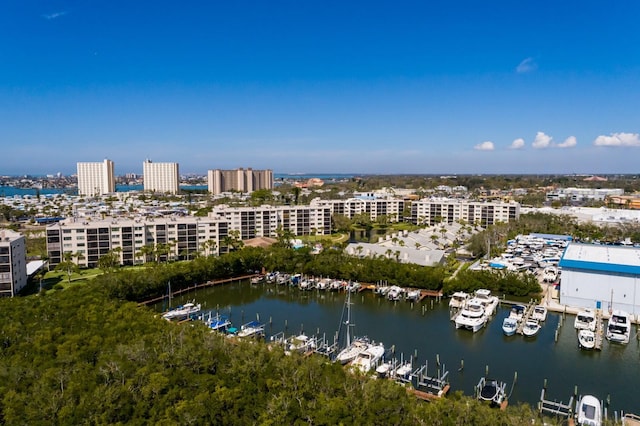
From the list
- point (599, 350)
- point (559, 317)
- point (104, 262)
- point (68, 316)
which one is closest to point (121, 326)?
point (68, 316)

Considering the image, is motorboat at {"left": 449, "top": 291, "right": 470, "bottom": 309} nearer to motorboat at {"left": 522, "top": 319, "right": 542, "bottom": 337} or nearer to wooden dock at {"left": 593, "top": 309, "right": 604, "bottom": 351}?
motorboat at {"left": 522, "top": 319, "right": 542, "bottom": 337}

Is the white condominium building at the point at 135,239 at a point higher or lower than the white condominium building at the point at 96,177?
lower

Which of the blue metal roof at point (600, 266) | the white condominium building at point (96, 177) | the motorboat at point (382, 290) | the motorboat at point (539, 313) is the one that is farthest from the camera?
→ the white condominium building at point (96, 177)

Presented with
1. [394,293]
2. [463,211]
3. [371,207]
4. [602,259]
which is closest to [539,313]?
[602,259]

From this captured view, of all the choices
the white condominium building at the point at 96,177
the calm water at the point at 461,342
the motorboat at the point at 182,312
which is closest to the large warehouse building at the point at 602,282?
the calm water at the point at 461,342

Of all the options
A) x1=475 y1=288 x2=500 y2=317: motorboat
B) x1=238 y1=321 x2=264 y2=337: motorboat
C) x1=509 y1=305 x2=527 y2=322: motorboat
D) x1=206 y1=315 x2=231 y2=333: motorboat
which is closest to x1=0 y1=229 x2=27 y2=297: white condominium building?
x1=206 y1=315 x2=231 y2=333: motorboat

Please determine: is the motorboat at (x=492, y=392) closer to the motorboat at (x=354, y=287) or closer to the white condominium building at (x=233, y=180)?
the motorboat at (x=354, y=287)
